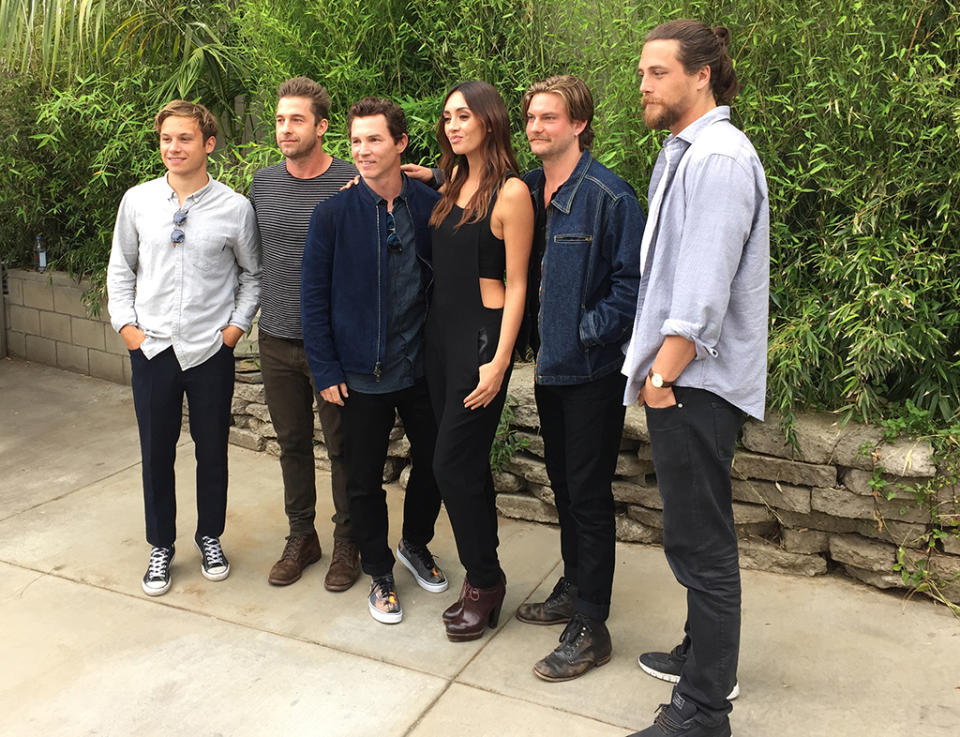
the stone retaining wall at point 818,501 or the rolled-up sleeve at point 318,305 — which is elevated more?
the rolled-up sleeve at point 318,305

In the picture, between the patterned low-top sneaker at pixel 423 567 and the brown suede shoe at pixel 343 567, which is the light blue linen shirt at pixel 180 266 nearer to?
the brown suede shoe at pixel 343 567

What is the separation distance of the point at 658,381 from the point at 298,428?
149cm

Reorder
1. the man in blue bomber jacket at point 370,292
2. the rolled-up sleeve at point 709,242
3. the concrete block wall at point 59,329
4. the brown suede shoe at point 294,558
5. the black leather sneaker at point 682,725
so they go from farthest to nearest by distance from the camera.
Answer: the concrete block wall at point 59,329 → the brown suede shoe at point 294,558 → the man in blue bomber jacket at point 370,292 → the black leather sneaker at point 682,725 → the rolled-up sleeve at point 709,242

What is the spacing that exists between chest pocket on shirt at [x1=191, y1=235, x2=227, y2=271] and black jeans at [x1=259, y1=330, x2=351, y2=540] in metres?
0.28

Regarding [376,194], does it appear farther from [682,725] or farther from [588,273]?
[682,725]

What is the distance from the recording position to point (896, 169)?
308 cm

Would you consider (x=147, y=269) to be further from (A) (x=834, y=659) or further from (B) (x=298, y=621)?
(A) (x=834, y=659)

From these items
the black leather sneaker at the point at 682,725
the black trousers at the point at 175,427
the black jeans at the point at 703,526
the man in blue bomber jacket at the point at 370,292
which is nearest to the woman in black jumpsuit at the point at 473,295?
the man in blue bomber jacket at the point at 370,292

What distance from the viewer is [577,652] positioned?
2752mm

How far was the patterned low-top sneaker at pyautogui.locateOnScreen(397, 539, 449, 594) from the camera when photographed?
3.26 meters

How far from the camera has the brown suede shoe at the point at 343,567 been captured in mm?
3260

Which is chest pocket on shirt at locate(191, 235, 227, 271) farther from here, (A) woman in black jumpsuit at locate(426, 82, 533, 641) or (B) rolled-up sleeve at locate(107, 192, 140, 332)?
(A) woman in black jumpsuit at locate(426, 82, 533, 641)

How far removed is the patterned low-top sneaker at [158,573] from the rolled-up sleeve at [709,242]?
1.93 meters

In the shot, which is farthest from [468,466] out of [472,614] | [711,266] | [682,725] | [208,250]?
[208,250]
